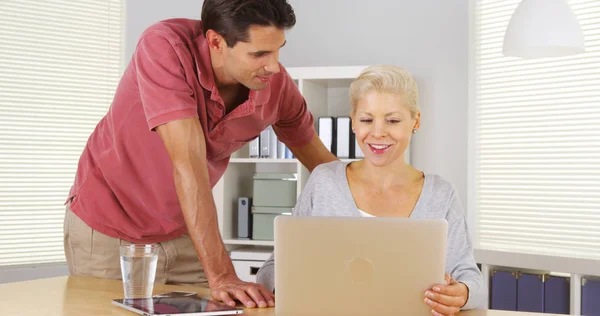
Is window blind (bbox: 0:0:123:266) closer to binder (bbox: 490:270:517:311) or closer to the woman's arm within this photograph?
binder (bbox: 490:270:517:311)

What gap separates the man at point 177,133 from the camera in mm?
1793

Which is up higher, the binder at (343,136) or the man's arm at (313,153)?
the binder at (343,136)

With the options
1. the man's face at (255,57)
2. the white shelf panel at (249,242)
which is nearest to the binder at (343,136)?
the white shelf panel at (249,242)

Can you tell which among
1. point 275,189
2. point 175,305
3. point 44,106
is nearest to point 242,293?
point 175,305

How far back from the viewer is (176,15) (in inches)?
179

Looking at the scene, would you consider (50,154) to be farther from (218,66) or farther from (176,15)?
(218,66)

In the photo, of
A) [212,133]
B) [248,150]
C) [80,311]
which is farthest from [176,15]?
[80,311]

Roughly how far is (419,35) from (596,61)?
1.03 m

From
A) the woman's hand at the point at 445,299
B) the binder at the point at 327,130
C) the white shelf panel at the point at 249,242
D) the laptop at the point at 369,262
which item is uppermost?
the binder at the point at 327,130

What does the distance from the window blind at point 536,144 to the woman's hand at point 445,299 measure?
2.39 meters

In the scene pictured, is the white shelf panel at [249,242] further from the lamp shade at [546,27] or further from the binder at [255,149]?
the lamp shade at [546,27]

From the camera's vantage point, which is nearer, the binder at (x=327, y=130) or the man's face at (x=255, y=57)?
the man's face at (x=255, y=57)

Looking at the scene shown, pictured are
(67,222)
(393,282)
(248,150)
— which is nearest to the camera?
(393,282)

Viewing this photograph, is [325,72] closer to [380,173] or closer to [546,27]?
[546,27]
